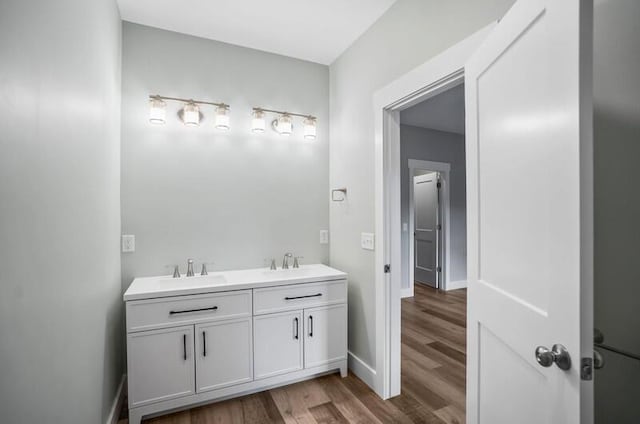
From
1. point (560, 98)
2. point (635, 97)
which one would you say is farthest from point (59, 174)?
point (635, 97)

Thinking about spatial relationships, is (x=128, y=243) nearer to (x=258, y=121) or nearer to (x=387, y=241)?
(x=258, y=121)

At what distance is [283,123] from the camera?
2617 mm

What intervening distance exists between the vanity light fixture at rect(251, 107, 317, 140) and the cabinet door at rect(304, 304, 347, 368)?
1.47 meters

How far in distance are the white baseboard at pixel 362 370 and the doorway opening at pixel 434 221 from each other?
84cm

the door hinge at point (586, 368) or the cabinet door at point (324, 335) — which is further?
the cabinet door at point (324, 335)

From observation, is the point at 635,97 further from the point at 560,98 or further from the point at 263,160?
the point at 263,160

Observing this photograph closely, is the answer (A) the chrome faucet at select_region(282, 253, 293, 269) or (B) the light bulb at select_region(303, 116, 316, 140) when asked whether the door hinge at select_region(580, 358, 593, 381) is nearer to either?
(A) the chrome faucet at select_region(282, 253, 293, 269)

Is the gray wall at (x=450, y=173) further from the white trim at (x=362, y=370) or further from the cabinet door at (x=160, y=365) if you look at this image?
the cabinet door at (x=160, y=365)

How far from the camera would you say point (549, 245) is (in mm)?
887

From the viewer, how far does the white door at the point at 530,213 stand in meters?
0.78

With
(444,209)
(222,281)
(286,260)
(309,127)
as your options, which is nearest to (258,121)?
(309,127)

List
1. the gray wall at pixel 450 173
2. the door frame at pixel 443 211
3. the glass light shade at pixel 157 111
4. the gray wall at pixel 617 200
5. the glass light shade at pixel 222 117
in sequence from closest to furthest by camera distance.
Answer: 1. the gray wall at pixel 617 200
2. the glass light shade at pixel 157 111
3. the glass light shade at pixel 222 117
4. the gray wall at pixel 450 173
5. the door frame at pixel 443 211

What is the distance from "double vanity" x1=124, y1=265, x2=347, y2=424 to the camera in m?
1.87

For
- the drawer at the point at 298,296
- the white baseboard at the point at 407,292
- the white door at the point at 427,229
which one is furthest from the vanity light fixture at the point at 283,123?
the white door at the point at 427,229
